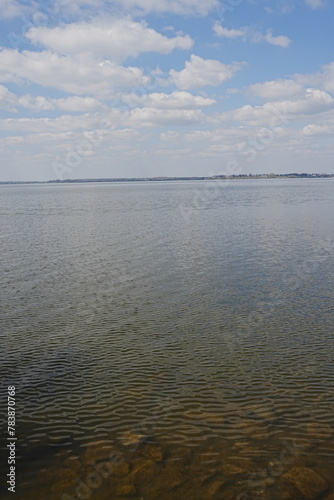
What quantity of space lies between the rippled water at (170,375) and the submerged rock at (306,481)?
0.18 metres

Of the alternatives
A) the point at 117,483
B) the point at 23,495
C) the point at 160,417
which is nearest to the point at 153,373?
the point at 160,417

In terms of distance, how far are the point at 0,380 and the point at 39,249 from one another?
33.3 meters

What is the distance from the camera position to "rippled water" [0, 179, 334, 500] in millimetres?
12250

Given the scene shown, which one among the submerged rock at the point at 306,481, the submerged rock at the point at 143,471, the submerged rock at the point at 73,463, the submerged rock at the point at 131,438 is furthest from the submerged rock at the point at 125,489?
the submerged rock at the point at 306,481

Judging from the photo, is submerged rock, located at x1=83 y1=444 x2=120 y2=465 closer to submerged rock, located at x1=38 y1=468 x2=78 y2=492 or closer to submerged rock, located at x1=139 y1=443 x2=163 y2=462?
submerged rock, located at x1=38 y1=468 x2=78 y2=492

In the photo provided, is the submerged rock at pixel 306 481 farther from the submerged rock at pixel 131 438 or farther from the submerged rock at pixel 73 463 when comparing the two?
the submerged rock at pixel 73 463

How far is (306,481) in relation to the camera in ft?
38.5

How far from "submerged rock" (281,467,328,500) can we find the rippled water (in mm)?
179

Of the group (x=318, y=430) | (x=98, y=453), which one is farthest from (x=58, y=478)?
(x=318, y=430)

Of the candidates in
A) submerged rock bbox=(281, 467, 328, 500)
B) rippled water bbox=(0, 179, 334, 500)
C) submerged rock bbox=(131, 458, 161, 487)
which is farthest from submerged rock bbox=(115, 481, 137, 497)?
submerged rock bbox=(281, 467, 328, 500)

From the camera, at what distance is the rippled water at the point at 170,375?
482 inches

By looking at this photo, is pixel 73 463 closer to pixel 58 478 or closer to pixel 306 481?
pixel 58 478

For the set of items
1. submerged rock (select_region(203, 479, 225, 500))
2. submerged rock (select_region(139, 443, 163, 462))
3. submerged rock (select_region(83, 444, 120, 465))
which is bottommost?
submerged rock (select_region(203, 479, 225, 500))

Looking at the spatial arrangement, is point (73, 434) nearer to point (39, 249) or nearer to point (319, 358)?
point (319, 358)
